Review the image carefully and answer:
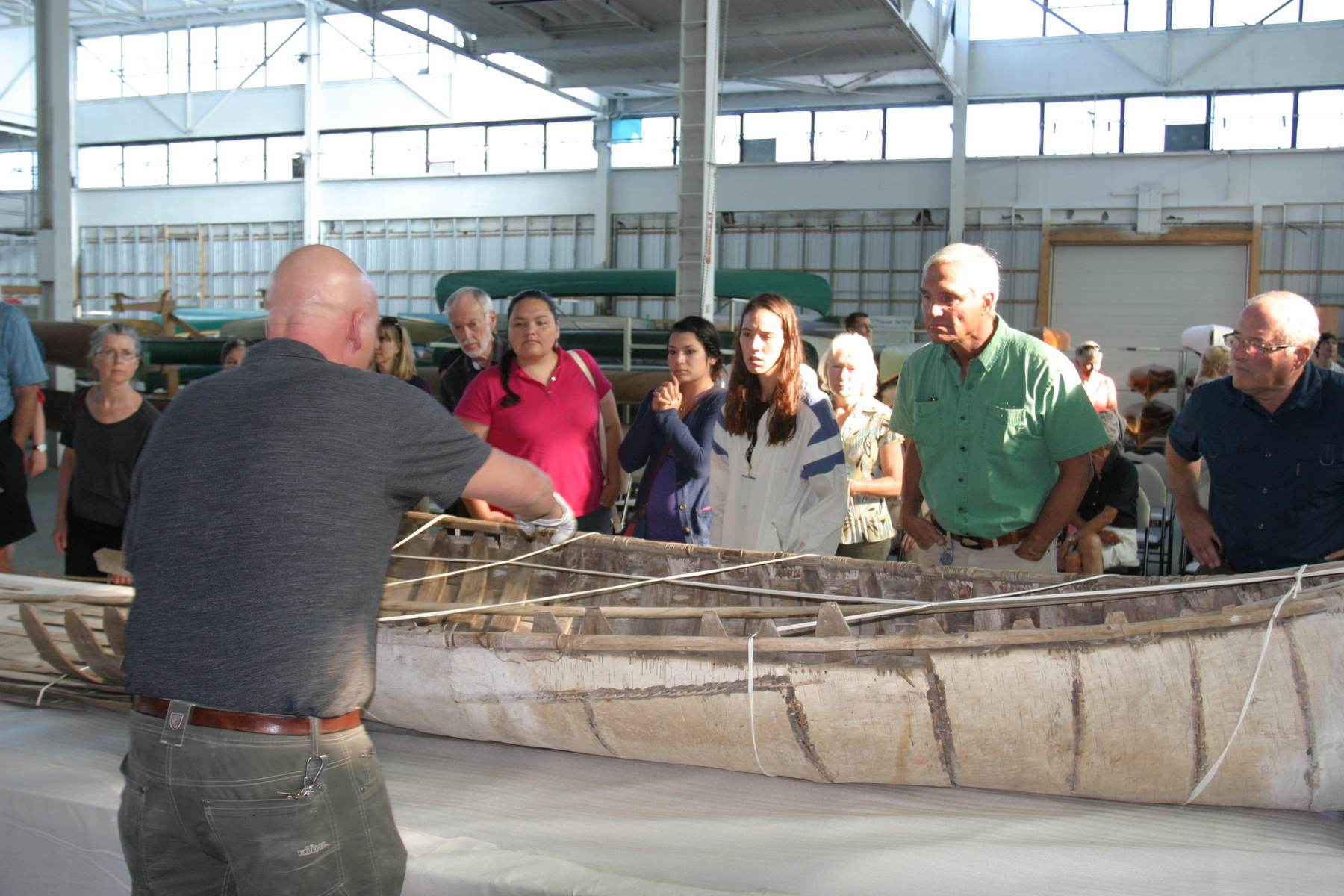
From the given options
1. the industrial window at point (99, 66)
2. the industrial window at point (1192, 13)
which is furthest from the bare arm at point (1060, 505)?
the industrial window at point (99, 66)

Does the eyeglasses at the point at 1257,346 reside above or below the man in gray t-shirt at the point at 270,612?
above

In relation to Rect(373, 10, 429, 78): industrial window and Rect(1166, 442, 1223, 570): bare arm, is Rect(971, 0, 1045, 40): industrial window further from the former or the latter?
Rect(1166, 442, 1223, 570): bare arm

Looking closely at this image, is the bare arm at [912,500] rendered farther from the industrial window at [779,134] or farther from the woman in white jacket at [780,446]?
the industrial window at [779,134]

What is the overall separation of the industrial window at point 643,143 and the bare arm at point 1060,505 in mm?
18444

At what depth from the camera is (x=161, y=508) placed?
1595mm

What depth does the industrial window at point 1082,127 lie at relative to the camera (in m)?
18.2

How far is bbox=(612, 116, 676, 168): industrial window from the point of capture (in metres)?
20.7

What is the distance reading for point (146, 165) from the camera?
24812 millimetres

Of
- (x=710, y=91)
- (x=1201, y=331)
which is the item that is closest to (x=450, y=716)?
(x=710, y=91)

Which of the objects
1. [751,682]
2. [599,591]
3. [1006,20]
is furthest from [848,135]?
[751,682]

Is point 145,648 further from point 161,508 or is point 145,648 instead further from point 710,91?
point 710,91

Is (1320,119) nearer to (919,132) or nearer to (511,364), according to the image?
(919,132)

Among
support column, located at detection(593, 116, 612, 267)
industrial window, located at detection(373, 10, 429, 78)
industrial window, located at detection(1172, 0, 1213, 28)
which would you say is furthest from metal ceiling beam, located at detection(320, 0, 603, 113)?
industrial window, located at detection(1172, 0, 1213, 28)

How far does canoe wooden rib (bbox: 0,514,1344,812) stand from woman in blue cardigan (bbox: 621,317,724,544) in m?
0.98
